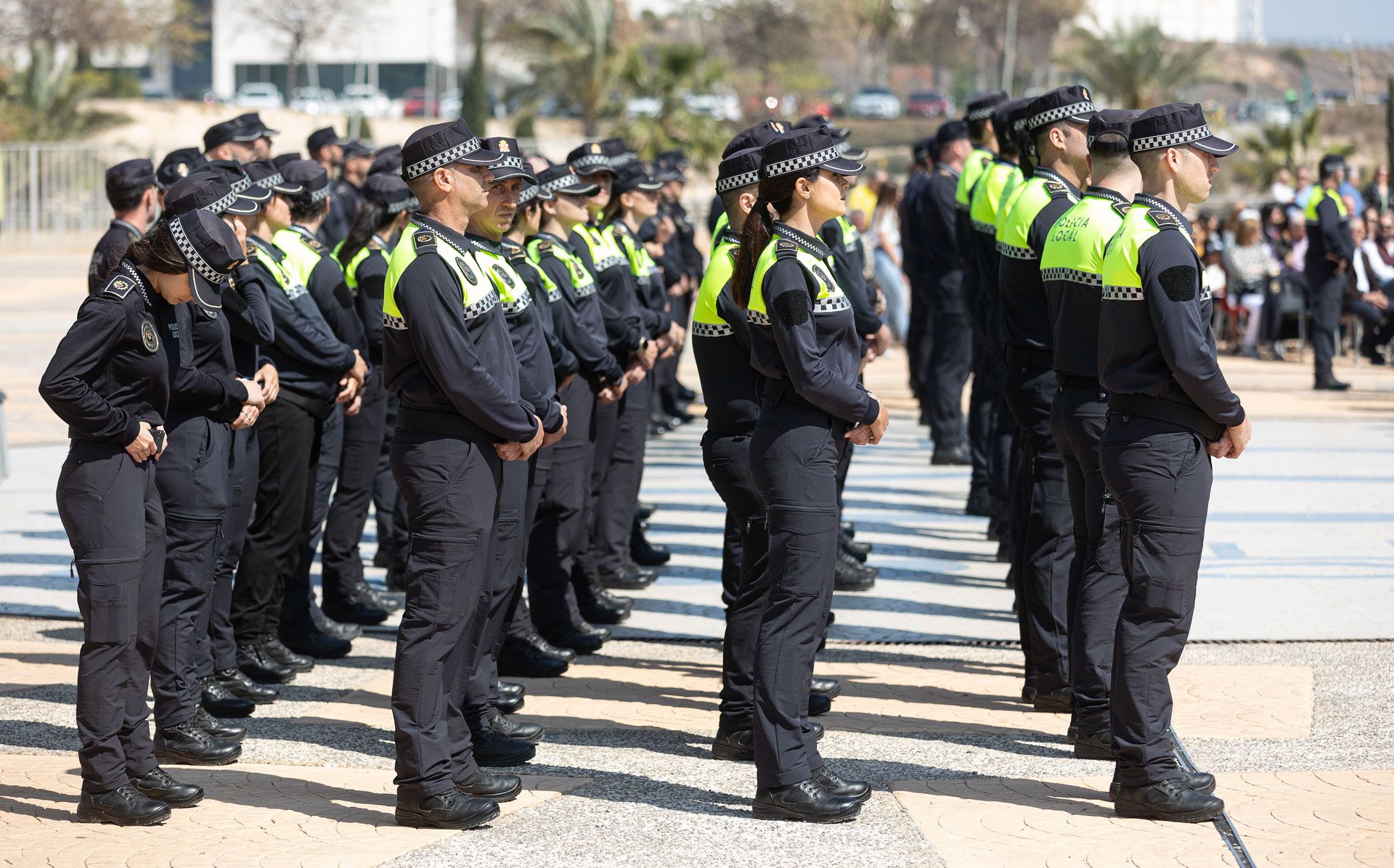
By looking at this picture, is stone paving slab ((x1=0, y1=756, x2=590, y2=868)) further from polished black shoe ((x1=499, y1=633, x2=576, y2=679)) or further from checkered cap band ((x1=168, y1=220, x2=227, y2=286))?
checkered cap band ((x1=168, y1=220, x2=227, y2=286))

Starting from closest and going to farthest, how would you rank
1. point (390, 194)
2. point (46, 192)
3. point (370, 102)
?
point (390, 194), point (46, 192), point (370, 102)

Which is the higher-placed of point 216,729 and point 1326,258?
point 1326,258

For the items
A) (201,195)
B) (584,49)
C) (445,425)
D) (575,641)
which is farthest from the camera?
(584,49)

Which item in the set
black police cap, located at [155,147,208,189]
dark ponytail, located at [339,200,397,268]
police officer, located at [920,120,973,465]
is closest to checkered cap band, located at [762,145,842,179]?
dark ponytail, located at [339,200,397,268]

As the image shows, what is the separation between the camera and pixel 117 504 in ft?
17.0

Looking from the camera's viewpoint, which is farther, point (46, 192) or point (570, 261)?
point (46, 192)

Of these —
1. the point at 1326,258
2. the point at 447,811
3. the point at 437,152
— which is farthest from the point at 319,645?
the point at 1326,258

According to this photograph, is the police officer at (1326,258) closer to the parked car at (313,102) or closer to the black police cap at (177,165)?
the black police cap at (177,165)

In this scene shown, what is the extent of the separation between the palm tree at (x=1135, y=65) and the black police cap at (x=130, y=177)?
133 feet

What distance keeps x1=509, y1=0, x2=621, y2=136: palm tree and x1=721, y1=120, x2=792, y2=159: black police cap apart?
32562 mm

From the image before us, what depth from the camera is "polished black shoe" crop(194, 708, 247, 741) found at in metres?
5.92

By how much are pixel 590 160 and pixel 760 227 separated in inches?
118

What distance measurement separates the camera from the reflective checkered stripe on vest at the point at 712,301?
237 inches

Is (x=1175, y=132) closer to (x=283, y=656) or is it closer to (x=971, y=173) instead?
(x=283, y=656)
